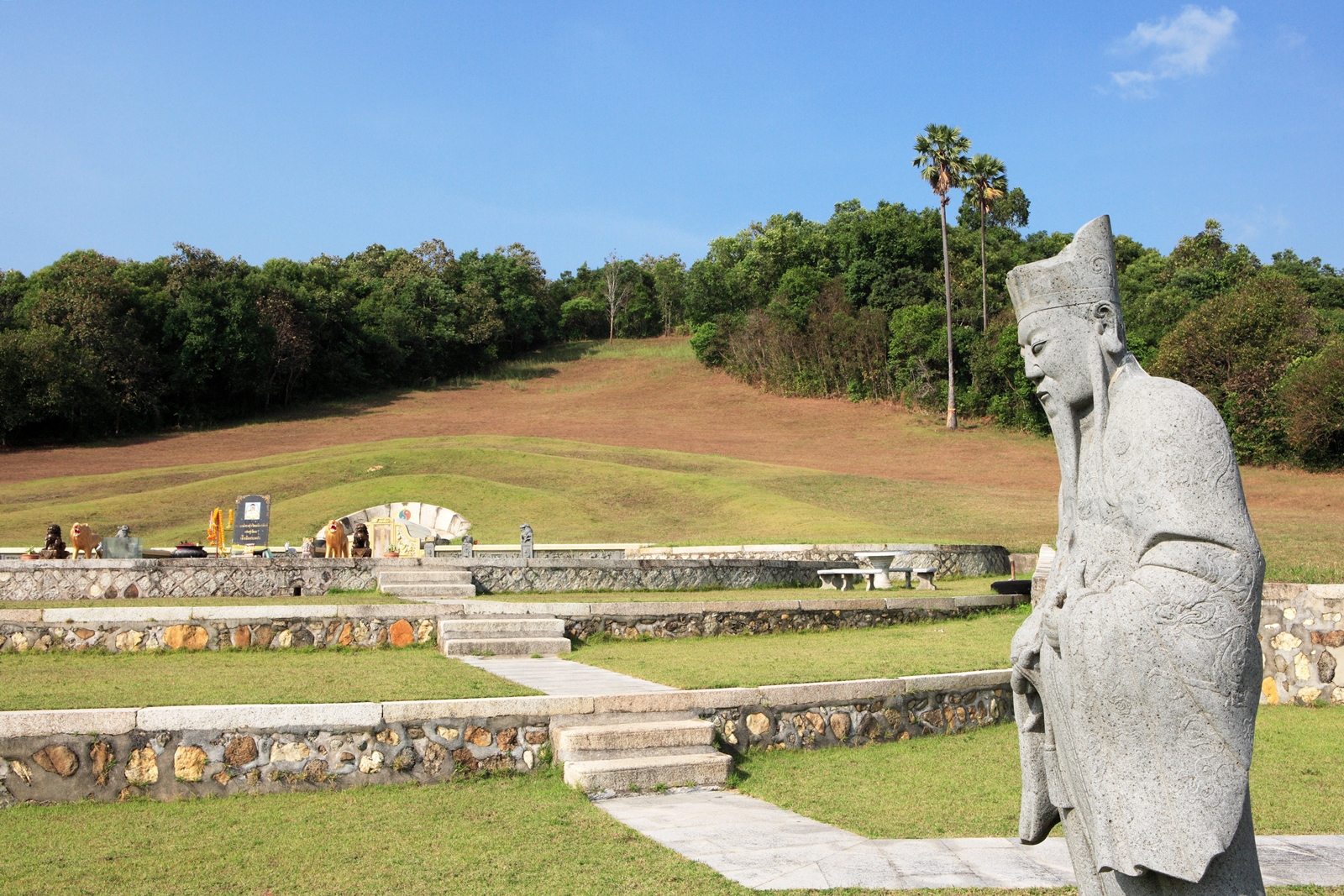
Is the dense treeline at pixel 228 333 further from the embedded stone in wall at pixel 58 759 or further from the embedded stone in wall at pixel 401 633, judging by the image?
the embedded stone in wall at pixel 58 759

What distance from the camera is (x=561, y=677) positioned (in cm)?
954

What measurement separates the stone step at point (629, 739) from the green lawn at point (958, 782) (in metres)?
0.46

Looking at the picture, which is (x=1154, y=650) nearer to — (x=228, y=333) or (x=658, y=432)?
Answer: (x=658, y=432)

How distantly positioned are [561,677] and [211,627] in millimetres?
4752

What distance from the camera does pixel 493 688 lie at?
852 cm

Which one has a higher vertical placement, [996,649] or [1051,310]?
[1051,310]

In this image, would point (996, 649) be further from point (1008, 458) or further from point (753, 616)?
point (1008, 458)

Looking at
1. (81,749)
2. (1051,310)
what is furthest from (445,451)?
(1051,310)

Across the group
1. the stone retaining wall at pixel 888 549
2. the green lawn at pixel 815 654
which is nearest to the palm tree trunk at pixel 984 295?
Result: the stone retaining wall at pixel 888 549

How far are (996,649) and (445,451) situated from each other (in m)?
26.9

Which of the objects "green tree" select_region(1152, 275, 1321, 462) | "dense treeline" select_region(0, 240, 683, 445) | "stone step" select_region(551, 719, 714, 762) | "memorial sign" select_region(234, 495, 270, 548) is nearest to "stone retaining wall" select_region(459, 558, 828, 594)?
"memorial sign" select_region(234, 495, 270, 548)

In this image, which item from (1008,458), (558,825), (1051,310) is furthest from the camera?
(1008,458)

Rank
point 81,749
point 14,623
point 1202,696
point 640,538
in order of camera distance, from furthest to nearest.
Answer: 1. point 640,538
2. point 14,623
3. point 81,749
4. point 1202,696

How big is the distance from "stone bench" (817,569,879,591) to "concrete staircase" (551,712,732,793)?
32.4 ft
